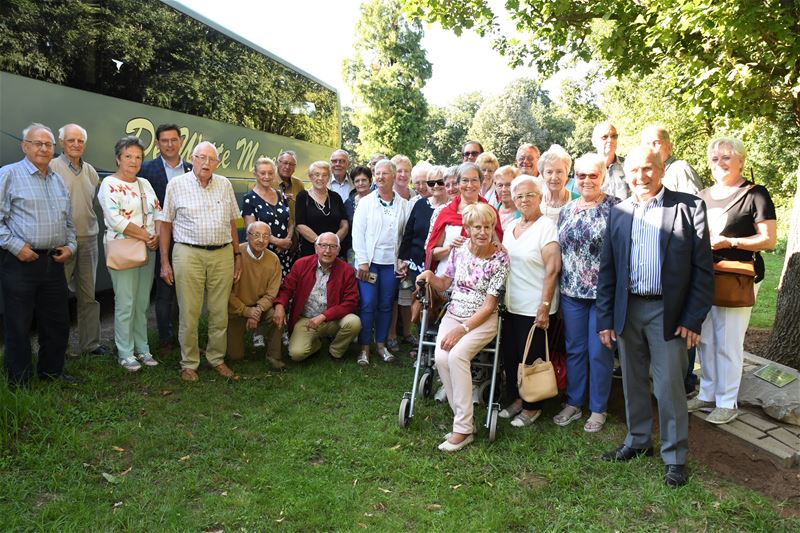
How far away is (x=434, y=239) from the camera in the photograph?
5.25 m

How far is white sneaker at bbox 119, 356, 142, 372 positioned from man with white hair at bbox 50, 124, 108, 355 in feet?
1.60

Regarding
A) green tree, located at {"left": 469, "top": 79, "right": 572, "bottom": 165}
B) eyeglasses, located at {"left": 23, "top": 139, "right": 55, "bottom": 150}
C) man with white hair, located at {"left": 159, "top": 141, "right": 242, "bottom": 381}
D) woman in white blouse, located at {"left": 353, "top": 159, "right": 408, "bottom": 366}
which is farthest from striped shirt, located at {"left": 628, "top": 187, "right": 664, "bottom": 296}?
green tree, located at {"left": 469, "top": 79, "right": 572, "bottom": 165}

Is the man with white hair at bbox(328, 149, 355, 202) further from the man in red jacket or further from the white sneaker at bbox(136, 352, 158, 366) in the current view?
the white sneaker at bbox(136, 352, 158, 366)

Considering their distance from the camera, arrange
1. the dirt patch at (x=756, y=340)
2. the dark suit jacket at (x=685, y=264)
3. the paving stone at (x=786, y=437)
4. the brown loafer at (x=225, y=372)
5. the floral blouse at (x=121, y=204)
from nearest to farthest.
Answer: the dark suit jacket at (x=685, y=264) → the paving stone at (x=786, y=437) → the floral blouse at (x=121, y=204) → the brown loafer at (x=225, y=372) → the dirt patch at (x=756, y=340)

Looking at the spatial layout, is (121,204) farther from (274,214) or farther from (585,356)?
(585,356)

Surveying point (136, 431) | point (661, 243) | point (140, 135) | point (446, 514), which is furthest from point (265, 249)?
point (661, 243)

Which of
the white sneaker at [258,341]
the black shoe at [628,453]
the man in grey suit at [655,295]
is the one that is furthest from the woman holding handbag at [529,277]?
the white sneaker at [258,341]

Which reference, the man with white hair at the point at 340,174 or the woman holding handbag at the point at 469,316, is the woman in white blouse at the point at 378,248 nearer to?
the woman holding handbag at the point at 469,316

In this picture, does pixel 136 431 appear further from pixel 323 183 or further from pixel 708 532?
pixel 708 532

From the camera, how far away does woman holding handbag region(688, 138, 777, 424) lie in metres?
4.18

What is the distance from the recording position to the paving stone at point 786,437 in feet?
13.3

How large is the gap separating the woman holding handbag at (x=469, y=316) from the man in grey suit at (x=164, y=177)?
308 cm

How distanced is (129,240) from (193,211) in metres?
0.67

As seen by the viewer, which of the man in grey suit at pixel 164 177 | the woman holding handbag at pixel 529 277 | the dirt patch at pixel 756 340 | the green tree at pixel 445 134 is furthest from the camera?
the green tree at pixel 445 134
